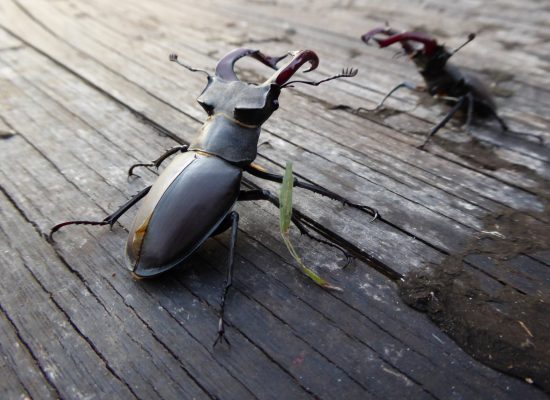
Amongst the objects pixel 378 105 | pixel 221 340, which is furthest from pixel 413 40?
pixel 221 340

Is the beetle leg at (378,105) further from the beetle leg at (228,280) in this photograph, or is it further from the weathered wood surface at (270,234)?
the beetle leg at (228,280)

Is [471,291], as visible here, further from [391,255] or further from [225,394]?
[225,394]

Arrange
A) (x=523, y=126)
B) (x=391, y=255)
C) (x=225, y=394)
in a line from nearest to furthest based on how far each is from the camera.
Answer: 1. (x=225, y=394)
2. (x=391, y=255)
3. (x=523, y=126)

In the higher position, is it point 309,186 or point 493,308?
point 309,186

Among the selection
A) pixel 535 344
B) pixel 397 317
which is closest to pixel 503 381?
pixel 535 344

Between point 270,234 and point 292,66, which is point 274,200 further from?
point 292,66

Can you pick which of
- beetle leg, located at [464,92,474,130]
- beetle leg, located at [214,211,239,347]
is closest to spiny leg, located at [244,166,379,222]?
beetle leg, located at [214,211,239,347]
